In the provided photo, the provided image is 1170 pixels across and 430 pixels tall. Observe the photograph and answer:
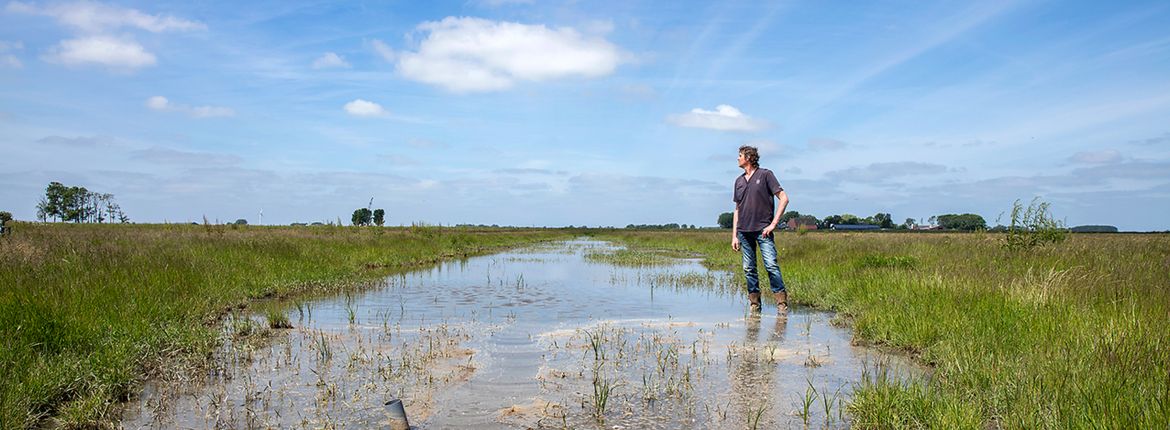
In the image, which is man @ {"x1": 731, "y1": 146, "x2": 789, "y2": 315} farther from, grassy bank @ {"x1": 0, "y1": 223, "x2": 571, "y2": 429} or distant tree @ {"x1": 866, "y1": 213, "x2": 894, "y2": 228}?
distant tree @ {"x1": 866, "y1": 213, "x2": 894, "y2": 228}

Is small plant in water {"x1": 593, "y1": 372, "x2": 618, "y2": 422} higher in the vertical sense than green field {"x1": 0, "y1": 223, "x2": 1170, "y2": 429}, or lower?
lower

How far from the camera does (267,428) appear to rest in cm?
368

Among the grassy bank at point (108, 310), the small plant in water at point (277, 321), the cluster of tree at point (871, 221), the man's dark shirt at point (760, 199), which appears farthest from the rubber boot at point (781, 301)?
the cluster of tree at point (871, 221)

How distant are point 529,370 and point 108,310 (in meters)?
4.22

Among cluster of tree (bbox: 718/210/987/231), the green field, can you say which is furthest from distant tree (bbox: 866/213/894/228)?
the green field

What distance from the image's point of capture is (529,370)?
17.3ft

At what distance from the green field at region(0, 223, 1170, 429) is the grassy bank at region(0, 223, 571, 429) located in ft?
0.06

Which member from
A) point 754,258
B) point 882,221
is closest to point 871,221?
point 882,221

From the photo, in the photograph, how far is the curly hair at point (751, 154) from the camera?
8.99m

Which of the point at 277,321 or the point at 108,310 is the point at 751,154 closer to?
the point at 277,321

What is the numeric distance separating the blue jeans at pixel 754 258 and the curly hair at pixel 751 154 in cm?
96

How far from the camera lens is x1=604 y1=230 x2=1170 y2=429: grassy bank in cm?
344

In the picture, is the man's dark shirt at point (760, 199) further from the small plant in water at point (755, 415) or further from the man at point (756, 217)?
the small plant in water at point (755, 415)

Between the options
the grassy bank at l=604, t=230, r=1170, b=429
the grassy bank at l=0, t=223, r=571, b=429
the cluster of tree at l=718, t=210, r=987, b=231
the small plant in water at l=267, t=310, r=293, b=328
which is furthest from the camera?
the cluster of tree at l=718, t=210, r=987, b=231
